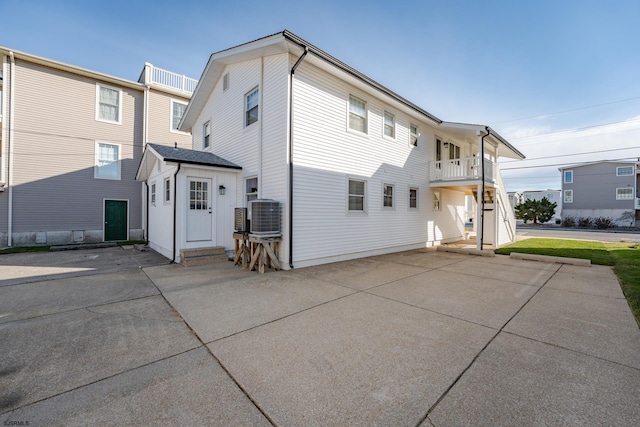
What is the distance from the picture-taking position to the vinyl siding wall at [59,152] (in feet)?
36.2

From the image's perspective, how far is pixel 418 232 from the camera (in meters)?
11.7

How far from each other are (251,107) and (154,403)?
8334mm

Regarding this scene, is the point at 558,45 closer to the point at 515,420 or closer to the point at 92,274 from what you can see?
the point at 515,420

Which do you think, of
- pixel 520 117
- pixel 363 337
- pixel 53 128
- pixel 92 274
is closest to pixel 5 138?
pixel 53 128

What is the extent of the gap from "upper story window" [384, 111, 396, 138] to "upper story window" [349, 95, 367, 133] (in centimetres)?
130

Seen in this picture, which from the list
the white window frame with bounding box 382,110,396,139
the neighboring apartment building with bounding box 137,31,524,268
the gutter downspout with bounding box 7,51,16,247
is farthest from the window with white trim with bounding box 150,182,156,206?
the white window frame with bounding box 382,110,396,139

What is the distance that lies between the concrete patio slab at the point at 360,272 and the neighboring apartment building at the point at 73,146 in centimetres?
1151

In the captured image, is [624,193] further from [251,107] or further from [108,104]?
[108,104]

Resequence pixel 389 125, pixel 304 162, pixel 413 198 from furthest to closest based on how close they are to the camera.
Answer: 1. pixel 413 198
2. pixel 389 125
3. pixel 304 162

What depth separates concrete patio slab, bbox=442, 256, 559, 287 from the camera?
624 cm

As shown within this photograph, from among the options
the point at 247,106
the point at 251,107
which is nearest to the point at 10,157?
the point at 247,106

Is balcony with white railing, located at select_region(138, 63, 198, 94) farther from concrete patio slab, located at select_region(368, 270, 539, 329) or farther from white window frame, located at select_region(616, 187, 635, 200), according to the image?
white window frame, located at select_region(616, 187, 635, 200)

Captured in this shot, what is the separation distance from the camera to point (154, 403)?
210 centimetres

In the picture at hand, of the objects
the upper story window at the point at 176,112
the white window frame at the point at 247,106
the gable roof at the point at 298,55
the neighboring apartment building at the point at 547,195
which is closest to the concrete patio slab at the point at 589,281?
the gable roof at the point at 298,55
